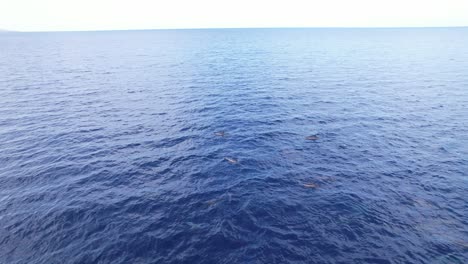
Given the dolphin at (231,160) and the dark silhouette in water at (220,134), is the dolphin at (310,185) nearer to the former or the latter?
the dolphin at (231,160)

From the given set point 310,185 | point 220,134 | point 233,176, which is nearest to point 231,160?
point 233,176

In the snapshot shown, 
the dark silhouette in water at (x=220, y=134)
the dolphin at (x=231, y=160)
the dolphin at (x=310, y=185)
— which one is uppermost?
the dark silhouette in water at (x=220, y=134)

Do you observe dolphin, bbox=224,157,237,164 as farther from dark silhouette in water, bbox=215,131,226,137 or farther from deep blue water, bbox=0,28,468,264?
dark silhouette in water, bbox=215,131,226,137

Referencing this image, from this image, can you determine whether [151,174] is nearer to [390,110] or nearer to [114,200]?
[114,200]

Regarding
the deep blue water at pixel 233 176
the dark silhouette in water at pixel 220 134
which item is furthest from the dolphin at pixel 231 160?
the dark silhouette in water at pixel 220 134

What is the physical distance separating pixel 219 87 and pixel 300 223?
49.6 m

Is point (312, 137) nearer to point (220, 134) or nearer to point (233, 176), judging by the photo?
point (220, 134)

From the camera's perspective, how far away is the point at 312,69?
9100cm

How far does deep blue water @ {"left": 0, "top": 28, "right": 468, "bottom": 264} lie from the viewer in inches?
864

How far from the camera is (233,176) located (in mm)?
31938

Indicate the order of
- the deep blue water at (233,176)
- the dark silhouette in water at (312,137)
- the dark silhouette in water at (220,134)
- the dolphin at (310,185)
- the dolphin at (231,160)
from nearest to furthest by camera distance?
the deep blue water at (233,176), the dolphin at (310,185), the dolphin at (231,160), the dark silhouette in water at (312,137), the dark silhouette in water at (220,134)

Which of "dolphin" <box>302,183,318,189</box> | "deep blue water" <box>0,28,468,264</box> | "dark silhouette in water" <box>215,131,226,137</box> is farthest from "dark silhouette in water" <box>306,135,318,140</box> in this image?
"dark silhouette in water" <box>215,131,226,137</box>

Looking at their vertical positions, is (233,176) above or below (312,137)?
below

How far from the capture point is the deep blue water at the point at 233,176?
22.0 meters
